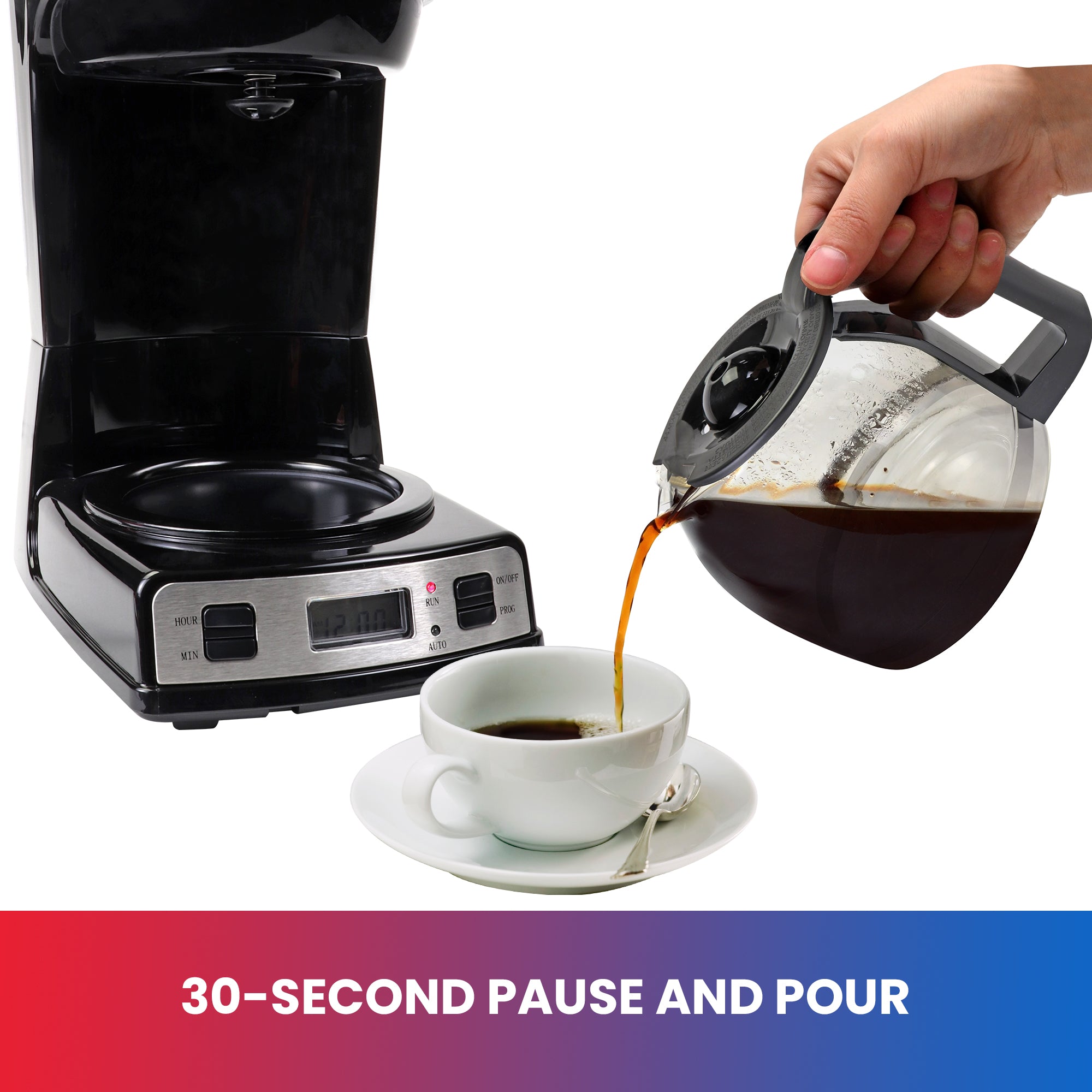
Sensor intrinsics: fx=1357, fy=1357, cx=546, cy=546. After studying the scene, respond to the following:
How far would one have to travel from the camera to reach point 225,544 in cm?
116

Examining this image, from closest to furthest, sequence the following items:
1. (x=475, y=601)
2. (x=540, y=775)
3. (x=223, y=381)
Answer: (x=540, y=775) → (x=475, y=601) → (x=223, y=381)

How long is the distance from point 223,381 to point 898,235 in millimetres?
686

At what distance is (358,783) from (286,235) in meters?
0.63

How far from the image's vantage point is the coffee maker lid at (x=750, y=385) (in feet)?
3.06

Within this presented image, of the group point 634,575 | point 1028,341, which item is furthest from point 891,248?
point 634,575

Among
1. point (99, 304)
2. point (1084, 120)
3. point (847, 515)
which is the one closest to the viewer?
point (847, 515)

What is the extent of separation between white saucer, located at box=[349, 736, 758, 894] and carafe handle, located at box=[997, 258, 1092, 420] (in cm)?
38

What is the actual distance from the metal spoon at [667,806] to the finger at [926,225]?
0.43 metres

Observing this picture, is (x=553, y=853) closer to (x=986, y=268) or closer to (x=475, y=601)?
(x=475, y=601)

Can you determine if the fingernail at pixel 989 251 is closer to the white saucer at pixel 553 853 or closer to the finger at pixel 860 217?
the finger at pixel 860 217

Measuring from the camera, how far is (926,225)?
1062 mm

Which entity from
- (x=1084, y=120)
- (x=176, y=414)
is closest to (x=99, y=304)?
(x=176, y=414)

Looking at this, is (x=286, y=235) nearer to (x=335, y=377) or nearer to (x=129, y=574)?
(x=335, y=377)

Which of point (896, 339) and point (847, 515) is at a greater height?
point (896, 339)
